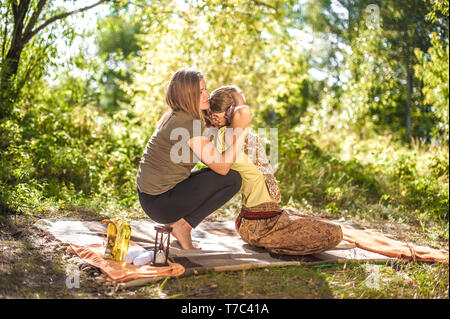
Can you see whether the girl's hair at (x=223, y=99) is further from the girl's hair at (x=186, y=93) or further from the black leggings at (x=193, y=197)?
the black leggings at (x=193, y=197)

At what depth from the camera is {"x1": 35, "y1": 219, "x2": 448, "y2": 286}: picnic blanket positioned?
287 cm

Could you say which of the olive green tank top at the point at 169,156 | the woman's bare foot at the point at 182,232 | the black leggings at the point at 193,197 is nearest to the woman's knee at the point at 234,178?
the black leggings at the point at 193,197

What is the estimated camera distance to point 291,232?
305 centimetres

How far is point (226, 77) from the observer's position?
320 inches

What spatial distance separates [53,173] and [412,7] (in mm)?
5019

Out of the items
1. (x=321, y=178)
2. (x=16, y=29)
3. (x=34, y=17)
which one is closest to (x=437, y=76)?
(x=321, y=178)

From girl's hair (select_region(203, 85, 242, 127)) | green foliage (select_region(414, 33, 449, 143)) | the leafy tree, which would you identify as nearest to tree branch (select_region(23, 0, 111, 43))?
the leafy tree

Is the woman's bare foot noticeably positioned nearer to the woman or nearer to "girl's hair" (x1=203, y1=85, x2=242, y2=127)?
the woman

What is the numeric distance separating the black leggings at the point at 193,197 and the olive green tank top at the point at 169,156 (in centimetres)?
6

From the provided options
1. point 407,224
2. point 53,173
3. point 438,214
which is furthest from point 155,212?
point 438,214

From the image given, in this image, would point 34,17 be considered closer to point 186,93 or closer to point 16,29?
point 16,29

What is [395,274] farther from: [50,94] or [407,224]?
[50,94]

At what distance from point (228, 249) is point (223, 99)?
3.53 feet

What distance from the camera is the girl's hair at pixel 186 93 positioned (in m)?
2.86
